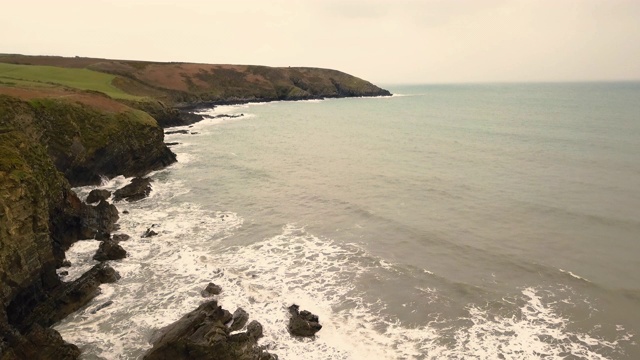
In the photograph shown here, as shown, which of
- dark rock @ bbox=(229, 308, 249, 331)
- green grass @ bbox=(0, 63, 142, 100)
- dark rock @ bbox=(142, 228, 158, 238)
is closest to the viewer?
dark rock @ bbox=(229, 308, 249, 331)

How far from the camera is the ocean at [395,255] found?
18.1 m

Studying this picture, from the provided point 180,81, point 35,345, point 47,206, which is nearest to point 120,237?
point 47,206

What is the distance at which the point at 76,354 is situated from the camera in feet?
54.4

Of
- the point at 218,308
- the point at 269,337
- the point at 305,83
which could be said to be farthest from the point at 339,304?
the point at 305,83

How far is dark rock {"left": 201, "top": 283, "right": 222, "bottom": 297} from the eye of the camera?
70.1 feet

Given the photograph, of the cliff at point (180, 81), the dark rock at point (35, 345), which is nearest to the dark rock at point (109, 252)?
the dark rock at point (35, 345)

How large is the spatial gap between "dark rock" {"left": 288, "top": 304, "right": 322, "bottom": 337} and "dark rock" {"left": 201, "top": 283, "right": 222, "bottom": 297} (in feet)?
14.7

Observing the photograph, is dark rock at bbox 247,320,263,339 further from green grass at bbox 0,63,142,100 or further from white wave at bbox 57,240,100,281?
green grass at bbox 0,63,142,100

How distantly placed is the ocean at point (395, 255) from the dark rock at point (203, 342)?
1.00 metres

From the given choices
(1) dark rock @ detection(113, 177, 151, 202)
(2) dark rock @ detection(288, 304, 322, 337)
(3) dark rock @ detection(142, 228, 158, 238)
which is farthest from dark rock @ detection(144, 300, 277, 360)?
(1) dark rock @ detection(113, 177, 151, 202)

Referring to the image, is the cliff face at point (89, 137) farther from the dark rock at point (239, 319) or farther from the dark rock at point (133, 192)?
the dark rock at point (239, 319)

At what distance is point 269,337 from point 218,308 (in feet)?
8.76

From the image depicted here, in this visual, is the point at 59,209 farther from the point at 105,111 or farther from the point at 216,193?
the point at 105,111

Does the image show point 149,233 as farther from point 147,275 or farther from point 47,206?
point 47,206
